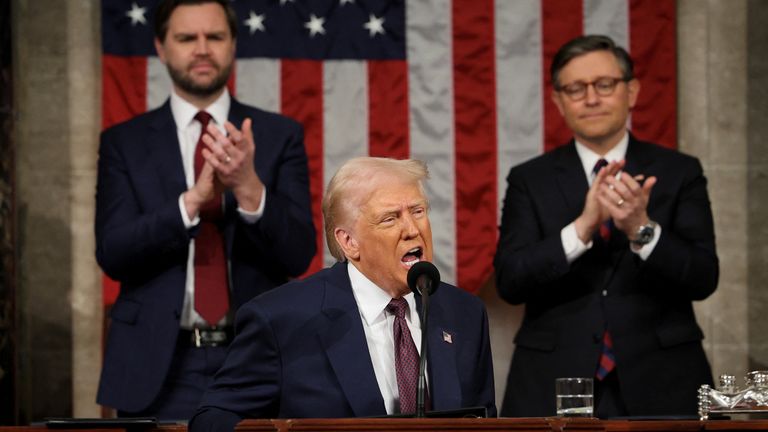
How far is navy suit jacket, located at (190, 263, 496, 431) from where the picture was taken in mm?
3178

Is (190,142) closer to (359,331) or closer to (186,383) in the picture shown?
(186,383)

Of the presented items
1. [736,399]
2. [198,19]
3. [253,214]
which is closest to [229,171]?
[253,214]

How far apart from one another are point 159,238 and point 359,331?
1.40 m

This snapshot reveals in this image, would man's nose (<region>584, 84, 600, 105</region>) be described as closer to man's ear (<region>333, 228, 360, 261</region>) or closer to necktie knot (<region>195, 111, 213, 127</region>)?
necktie knot (<region>195, 111, 213, 127</region>)

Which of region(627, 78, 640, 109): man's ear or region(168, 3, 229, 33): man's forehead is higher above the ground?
region(168, 3, 229, 33): man's forehead

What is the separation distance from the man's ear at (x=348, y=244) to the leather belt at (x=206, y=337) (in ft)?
3.87

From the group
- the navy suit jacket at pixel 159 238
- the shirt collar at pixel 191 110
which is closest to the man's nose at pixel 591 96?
the navy suit jacket at pixel 159 238

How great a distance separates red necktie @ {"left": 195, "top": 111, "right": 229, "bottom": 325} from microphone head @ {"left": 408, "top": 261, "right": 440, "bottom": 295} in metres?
1.58

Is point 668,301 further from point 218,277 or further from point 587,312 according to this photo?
point 218,277

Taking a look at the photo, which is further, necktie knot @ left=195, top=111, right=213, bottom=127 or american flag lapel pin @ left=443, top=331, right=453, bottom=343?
necktie knot @ left=195, top=111, right=213, bottom=127

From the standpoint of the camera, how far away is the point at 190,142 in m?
4.90

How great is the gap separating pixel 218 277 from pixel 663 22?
9.09 ft

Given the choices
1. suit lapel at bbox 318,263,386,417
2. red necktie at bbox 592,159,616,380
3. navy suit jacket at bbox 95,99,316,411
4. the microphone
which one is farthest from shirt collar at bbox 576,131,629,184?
the microphone

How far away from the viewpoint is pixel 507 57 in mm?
6191
